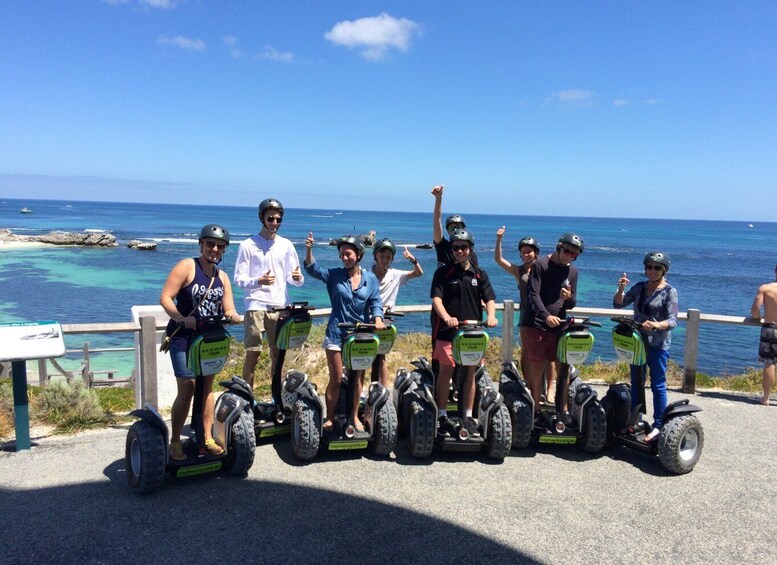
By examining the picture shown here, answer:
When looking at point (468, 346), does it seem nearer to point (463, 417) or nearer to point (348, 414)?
point (463, 417)

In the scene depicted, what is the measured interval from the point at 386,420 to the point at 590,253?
6360 cm

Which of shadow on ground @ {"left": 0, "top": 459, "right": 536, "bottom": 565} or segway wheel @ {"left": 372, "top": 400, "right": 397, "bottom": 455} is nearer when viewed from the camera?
shadow on ground @ {"left": 0, "top": 459, "right": 536, "bottom": 565}

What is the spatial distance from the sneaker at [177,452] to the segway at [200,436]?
39 mm

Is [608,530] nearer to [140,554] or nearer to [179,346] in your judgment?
[140,554]

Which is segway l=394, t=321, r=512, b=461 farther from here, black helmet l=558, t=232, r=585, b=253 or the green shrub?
the green shrub

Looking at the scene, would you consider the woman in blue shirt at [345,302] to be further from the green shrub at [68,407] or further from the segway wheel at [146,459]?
the green shrub at [68,407]

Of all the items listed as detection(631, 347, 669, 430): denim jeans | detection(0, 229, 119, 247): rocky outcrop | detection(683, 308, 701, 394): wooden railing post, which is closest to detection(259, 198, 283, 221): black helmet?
detection(631, 347, 669, 430): denim jeans

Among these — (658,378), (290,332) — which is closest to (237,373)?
(290,332)

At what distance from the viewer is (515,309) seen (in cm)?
758

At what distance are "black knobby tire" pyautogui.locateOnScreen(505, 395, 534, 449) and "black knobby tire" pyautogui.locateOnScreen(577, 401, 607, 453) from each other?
0.51 metres

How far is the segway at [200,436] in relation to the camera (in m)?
4.14

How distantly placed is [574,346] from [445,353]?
1.14 meters

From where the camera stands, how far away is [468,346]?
15.9 feet

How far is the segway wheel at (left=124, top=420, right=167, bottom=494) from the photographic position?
4094 mm
